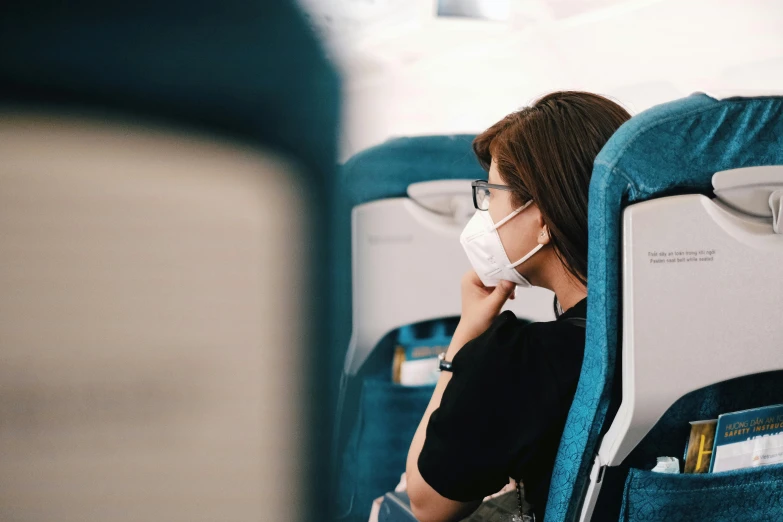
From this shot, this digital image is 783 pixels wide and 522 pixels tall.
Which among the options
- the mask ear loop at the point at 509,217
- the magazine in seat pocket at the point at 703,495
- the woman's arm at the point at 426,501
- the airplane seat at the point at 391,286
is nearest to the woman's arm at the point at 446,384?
the woman's arm at the point at 426,501

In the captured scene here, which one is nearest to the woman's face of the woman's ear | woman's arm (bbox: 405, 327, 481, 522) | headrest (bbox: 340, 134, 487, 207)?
the woman's ear

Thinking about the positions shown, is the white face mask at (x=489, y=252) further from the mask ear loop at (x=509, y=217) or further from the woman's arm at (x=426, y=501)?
the woman's arm at (x=426, y=501)

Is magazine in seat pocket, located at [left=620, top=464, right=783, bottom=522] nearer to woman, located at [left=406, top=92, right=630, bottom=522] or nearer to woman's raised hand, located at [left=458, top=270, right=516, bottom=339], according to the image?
woman, located at [left=406, top=92, right=630, bottom=522]

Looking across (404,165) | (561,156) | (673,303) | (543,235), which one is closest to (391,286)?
(404,165)

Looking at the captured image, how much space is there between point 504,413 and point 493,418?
18 millimetres

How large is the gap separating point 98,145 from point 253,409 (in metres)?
0.59

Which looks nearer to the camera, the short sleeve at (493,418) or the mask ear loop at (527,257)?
the short sleeve at (493,418)

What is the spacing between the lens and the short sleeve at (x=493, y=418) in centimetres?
99

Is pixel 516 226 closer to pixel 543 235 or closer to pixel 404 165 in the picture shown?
pixel 543 235

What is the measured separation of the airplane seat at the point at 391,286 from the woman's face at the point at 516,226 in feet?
1.61

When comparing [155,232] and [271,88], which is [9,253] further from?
[271,88]

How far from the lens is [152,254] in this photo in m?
1.20

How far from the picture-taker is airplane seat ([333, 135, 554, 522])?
1.70m

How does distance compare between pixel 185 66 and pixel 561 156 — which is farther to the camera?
pixel 185 66
